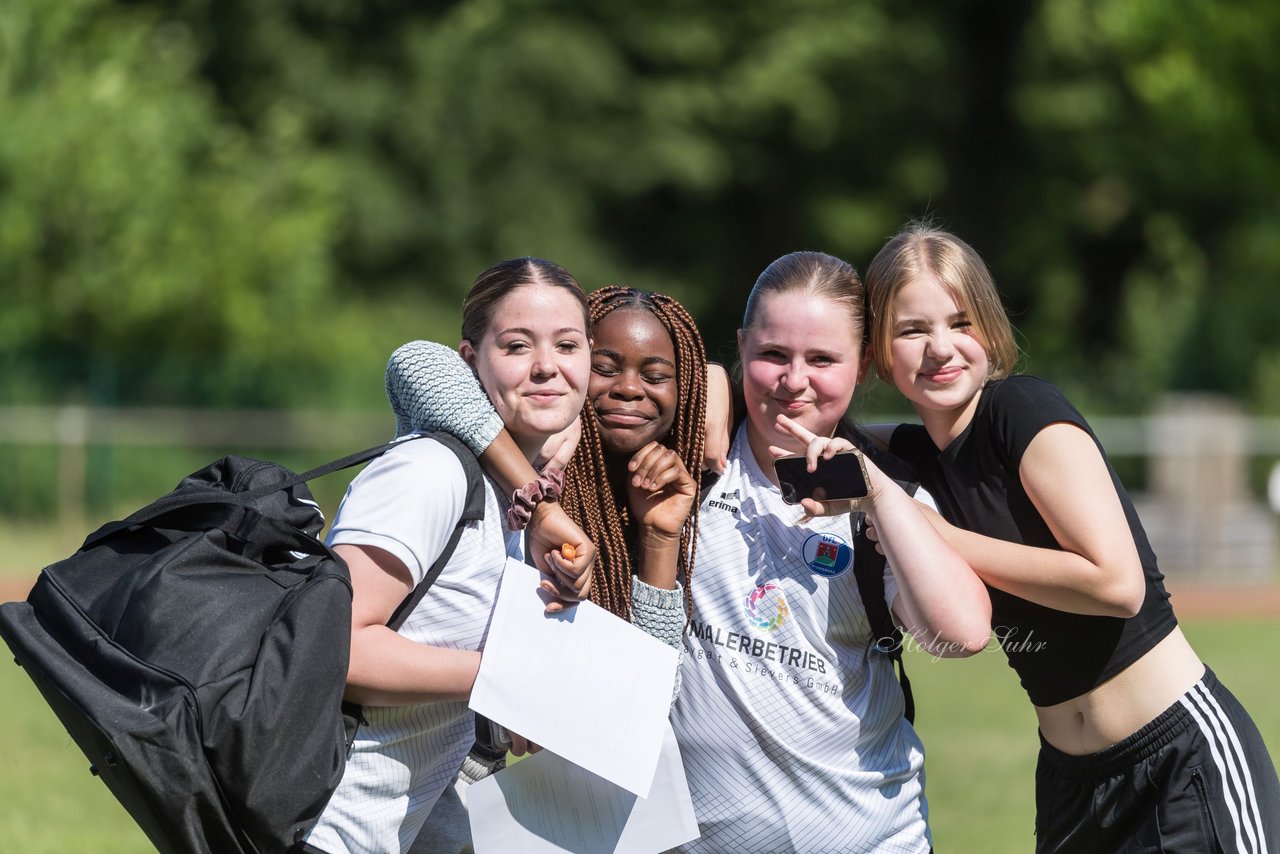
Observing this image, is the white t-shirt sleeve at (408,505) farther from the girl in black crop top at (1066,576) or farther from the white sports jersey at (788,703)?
the girl in black crop top at (1066,576)

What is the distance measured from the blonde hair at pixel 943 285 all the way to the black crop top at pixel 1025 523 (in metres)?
0.13

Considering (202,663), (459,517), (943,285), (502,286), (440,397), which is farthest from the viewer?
(943,285)

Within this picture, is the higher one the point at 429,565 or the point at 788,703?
the point at 429,565

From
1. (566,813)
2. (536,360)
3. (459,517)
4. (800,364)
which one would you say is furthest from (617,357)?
(566,813)

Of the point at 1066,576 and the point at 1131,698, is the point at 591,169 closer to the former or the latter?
the point at 1131,698

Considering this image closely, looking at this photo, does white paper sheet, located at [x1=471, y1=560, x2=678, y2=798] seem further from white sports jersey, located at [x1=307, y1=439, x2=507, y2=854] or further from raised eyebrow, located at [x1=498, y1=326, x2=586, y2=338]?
raised eyebrow, located at [x1=498, y1=326, x2=586, y2=338]

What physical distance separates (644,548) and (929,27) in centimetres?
3132

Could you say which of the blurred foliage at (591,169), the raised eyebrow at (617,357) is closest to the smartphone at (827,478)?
the raised eyebrow at (617,357)

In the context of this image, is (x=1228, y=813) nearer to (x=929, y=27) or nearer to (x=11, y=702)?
(x=11, y=702)

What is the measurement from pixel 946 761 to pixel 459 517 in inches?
256

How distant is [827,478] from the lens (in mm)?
3037

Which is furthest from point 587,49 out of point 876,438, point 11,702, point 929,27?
point 876,438

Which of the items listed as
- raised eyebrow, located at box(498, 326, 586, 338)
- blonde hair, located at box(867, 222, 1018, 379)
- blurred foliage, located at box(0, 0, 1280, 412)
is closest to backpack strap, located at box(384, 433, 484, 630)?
raised eyebrow, located at box(498, 326, 586, 338)

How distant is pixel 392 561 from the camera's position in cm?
284
